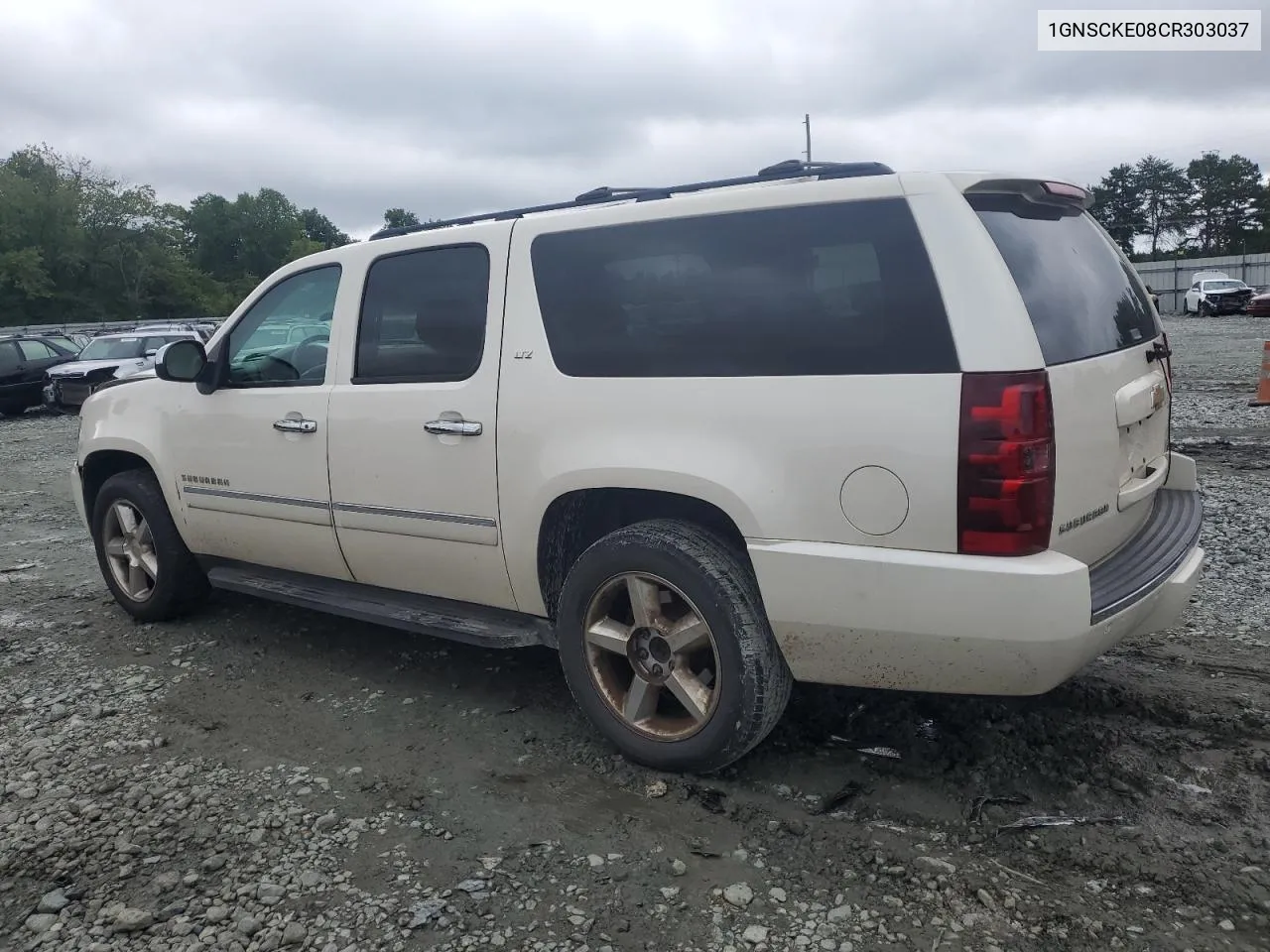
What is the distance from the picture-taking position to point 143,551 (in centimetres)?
529

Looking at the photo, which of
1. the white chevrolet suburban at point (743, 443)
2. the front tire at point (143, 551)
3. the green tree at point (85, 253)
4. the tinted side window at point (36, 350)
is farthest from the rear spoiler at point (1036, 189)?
the green tree at point (85, 253)

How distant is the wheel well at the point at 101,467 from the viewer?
17.6 ft

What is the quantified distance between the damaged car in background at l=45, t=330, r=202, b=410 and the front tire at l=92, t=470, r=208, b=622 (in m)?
13.5

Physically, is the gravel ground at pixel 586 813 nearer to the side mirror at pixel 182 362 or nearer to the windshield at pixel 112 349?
the side mirror at pixel 182 362

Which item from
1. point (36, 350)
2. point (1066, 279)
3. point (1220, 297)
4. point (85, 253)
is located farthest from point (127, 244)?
point (1066, 279)

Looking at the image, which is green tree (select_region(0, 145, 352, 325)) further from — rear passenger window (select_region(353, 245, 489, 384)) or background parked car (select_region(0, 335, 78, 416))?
rear passenger window (select_region(353, 245, 489, 384))

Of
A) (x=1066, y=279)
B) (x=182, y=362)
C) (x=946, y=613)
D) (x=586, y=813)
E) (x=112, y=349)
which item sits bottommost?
(x=586, y=813)

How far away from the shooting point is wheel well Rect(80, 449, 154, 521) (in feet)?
17.6

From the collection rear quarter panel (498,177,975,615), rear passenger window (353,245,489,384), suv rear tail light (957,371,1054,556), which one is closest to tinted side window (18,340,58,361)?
rear passenger window (353,245,489,384)

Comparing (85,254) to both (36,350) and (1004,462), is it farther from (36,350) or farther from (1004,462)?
(1004,462)

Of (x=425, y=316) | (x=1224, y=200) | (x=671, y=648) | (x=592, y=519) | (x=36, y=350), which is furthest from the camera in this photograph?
(x=1224, y=200)

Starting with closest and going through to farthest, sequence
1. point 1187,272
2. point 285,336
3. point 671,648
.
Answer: point 671,648, point 285,336, point 1187,272

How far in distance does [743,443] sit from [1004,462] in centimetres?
75

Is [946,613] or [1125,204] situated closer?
[946,613]
